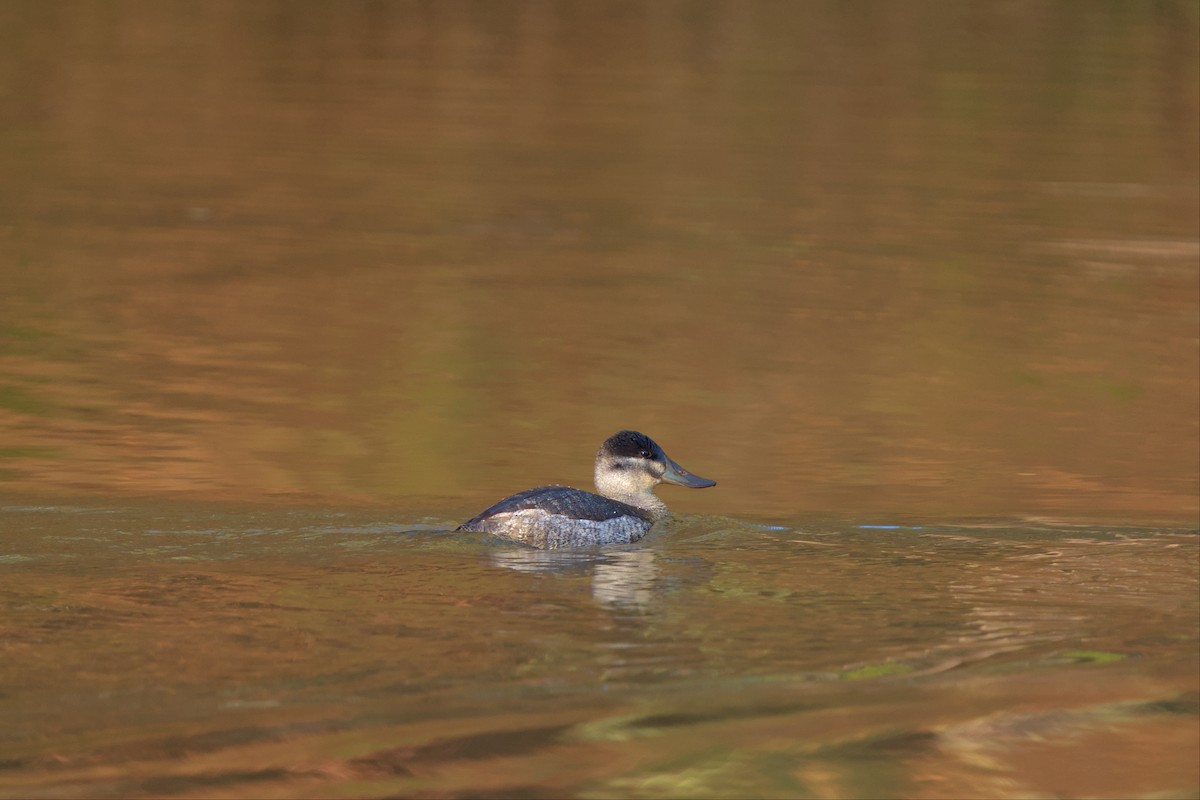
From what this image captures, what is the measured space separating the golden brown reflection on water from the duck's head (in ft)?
1.21

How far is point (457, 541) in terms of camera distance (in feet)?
28.2

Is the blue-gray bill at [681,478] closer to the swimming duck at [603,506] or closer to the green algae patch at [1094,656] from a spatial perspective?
the swimming duck at [603,506]

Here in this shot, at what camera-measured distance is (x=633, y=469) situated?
31.3ft

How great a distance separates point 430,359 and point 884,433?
2948 millimetres

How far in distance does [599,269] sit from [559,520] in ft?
22.3

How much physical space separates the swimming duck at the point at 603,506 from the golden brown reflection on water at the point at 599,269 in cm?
38

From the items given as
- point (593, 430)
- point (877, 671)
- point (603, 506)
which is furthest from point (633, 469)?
point (877, 671)

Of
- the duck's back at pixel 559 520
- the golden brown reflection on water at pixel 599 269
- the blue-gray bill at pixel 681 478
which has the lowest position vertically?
the duck's back at pixel 559 520

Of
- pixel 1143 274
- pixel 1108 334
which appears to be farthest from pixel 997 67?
pixel 1108 334

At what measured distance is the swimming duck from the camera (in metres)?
8.62

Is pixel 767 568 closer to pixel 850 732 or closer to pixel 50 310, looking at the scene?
pixel 850 732

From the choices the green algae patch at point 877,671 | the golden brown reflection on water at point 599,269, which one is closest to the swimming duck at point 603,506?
the golden brown reflection on water at point 599,269

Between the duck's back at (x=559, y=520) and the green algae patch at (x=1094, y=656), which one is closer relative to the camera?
the green algae patch at (x=1094, y=656)

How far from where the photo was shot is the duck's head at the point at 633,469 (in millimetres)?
9516
